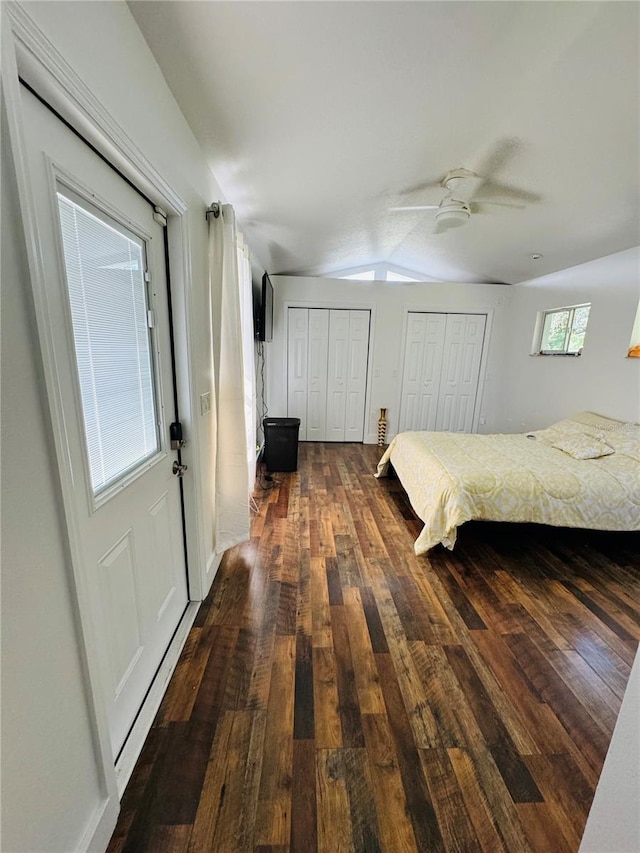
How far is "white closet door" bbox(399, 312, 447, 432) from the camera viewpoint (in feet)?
16.0

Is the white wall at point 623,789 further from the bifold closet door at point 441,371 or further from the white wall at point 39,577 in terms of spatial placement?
the bifold closet door at point 441,371

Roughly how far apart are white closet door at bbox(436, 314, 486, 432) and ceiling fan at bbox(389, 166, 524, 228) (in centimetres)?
236

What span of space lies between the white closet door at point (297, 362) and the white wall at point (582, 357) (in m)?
2.92

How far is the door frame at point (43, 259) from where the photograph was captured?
2.01 feet

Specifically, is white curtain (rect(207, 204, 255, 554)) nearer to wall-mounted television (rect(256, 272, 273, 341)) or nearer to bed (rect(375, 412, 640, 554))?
bed (rect(375, 412, 640, 554))

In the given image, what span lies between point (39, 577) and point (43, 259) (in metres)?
0.67

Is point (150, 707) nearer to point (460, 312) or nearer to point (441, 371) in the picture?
point (441, 371)

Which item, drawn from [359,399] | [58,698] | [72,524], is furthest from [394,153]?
[359,399]

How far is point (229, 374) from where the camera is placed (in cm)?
203

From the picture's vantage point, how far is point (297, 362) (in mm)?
4832

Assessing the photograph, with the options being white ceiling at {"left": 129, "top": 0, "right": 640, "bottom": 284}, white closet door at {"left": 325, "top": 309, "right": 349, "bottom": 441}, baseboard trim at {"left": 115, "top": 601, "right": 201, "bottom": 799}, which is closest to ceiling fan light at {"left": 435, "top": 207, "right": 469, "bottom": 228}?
white ceiling at {"left": 129, "top": 0, "right": 640, "bottom": 284}

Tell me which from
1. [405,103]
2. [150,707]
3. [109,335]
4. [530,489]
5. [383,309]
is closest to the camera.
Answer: [109,335]

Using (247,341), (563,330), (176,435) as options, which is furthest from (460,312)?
(176,435)

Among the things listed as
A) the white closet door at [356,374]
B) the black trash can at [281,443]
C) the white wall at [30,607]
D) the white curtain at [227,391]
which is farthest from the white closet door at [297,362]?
the white wall at [30,607]
